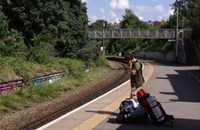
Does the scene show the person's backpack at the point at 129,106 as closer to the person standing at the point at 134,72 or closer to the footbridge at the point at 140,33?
the person standing at the point at 134,72

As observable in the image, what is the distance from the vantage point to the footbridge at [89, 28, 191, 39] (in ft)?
247

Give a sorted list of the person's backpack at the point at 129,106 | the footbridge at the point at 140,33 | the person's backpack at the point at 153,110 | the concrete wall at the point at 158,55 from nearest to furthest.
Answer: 1. the person's backpack at the point at 153,110
2. the person's backpack at the point at 129,106
3. the footbridge at the point at 140,33
4. the concrete wall at the point at 158,55

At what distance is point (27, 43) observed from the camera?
37.3 meters

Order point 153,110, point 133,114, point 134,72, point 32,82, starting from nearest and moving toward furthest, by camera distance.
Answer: point 153,110 → point 133,114 → point 134,72 → point 32,82

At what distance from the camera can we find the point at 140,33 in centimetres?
7825

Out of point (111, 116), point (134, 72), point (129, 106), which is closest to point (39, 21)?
point (134, 72)

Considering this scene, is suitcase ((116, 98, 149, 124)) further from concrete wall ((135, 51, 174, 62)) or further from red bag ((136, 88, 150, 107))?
concrete wall ((135, 51, 174, 62))

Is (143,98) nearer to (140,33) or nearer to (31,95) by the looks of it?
(31,95)

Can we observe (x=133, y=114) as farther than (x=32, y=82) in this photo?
No

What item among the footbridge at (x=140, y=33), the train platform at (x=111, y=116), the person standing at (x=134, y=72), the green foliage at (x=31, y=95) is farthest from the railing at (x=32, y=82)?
the footbridge at (x=140, y=33)

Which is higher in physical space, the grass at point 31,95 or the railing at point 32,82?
the railing at point 32,82

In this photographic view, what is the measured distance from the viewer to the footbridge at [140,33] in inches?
2970

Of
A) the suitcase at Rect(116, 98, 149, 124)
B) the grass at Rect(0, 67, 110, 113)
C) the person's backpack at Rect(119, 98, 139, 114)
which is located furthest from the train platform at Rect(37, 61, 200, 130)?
the grass at Rect(0, 67, 110, 113)

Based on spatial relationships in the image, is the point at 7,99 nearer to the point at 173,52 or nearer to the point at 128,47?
the point at 173,52
